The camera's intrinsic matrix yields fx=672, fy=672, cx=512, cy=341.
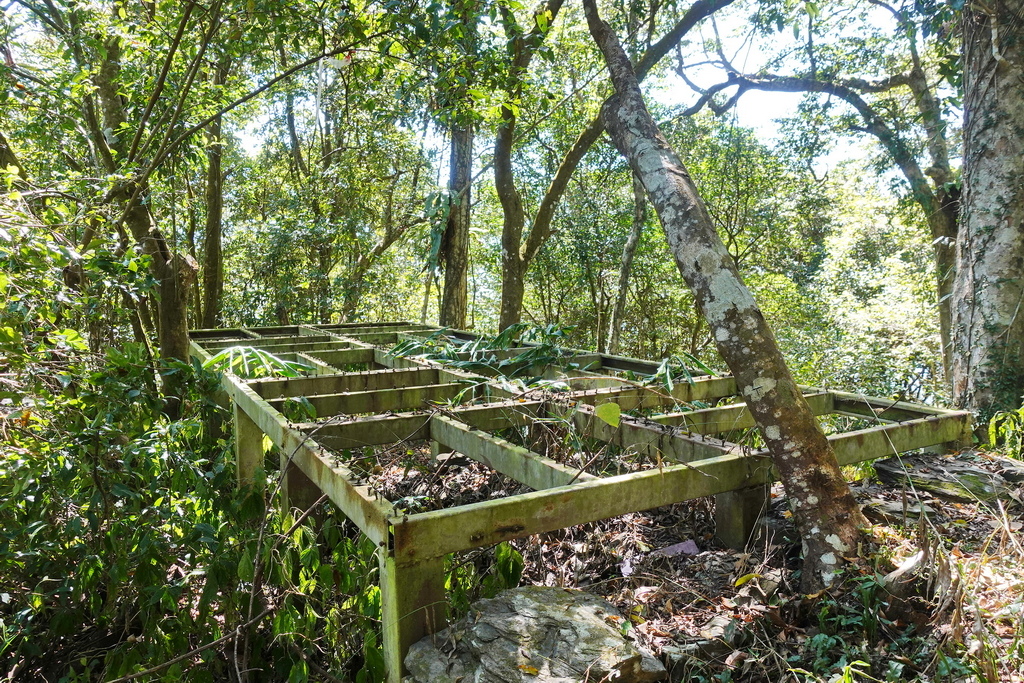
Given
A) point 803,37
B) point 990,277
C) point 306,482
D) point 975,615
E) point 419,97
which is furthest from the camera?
point 803,37

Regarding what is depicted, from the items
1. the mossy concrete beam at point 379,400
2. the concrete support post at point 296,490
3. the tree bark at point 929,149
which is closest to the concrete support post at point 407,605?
the concrete support post at point 296,490

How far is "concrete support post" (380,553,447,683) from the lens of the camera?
2.04m

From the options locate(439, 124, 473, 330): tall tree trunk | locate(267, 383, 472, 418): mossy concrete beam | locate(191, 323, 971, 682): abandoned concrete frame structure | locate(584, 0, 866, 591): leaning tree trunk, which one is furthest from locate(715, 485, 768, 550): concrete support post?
locate(439, 124, 473, 330): tall tree trunk

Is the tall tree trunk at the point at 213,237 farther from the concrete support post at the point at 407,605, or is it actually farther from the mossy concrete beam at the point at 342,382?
the concrete support post at the point at 407,605

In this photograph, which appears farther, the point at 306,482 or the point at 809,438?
the point at 306,482

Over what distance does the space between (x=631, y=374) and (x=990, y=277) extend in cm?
250

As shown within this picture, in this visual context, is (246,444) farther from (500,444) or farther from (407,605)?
(407,605)

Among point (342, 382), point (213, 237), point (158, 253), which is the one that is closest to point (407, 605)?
point (342, 382)

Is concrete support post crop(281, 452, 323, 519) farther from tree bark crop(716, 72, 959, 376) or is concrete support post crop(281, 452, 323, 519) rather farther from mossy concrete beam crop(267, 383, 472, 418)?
tree bark crop(716, 72, 959, 376)

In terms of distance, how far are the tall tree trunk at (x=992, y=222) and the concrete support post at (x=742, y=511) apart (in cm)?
264

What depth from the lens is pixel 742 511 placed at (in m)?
2.80

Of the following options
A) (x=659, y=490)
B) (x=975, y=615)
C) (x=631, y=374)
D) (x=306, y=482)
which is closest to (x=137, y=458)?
(x=306, y=482)

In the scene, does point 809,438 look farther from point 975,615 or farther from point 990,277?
point 990,277

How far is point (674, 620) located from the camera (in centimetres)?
239
